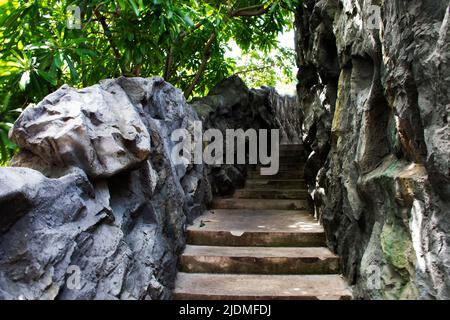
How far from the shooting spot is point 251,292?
3533mm

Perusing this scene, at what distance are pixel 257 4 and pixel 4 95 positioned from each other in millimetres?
4519

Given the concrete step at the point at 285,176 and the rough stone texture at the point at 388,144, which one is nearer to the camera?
the rough stone texture at the point at 388,144

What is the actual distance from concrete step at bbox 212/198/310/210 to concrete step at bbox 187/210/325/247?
849mm

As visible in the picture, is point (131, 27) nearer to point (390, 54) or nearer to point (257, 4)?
→ point (257, 4)

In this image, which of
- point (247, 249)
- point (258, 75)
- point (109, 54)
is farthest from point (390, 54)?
point (258, 75)

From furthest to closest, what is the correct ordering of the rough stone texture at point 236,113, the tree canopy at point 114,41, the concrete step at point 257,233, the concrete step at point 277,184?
the concrete step at point 277,184
the rough stone texture at point 236,113
the concrete step at point 257,233
the tree canopy at point 114,41

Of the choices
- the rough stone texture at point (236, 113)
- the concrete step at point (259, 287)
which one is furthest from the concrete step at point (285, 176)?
the concrete step at point (259, 287)

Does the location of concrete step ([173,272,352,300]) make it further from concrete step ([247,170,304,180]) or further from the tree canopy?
concrete step ([247,170,304,180])

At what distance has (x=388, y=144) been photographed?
319cm

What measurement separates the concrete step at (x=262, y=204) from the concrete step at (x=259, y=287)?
2116 millimetres

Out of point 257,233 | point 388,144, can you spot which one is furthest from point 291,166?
point 388,144

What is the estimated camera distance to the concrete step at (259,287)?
3.47m

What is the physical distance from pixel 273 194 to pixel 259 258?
8.37 feet

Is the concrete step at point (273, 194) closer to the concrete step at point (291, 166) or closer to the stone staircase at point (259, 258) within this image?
the stone staircase at point (259, 258)
